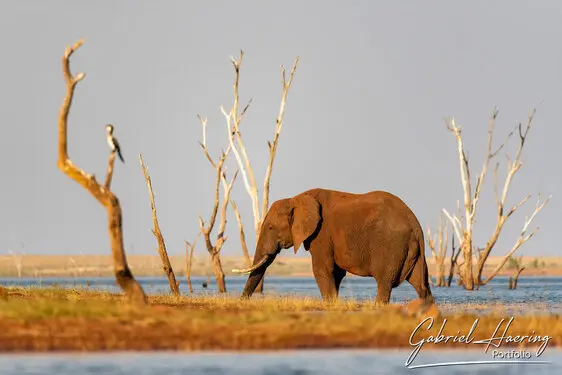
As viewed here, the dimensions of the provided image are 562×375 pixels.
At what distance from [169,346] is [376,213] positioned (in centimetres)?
1135

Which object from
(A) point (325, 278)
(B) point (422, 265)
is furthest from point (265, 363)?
(B) point (422, 265)

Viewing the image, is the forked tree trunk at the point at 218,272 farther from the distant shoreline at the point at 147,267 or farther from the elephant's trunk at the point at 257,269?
the distant shoreline at the point at 147,267

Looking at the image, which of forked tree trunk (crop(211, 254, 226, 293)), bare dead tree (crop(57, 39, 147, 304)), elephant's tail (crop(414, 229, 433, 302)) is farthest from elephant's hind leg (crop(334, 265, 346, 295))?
forked tree trunk (crop(211, 254, 226, 293))

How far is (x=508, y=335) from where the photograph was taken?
2605 centimetres

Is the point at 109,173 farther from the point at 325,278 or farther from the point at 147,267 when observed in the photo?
the point at 147,267

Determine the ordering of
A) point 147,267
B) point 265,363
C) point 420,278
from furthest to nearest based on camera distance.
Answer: point 147,267 < point 420,278 < point 265,363

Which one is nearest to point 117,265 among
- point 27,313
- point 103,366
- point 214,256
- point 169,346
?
point 27,313

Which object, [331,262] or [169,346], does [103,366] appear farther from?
[331,262]

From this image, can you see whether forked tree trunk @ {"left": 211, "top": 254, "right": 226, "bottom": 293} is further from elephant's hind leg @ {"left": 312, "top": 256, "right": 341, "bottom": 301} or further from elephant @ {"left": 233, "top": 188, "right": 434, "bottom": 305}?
elephant's hind leg @ {"left": 312, "top": 256, "right": 341, "bottom": 301}

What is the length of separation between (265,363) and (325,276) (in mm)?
12471

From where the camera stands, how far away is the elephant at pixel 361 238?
1350 inches

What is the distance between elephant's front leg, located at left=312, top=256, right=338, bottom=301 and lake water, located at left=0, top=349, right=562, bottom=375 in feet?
33.0

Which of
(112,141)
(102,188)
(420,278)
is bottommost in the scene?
(420,278)

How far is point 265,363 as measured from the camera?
2244cm
